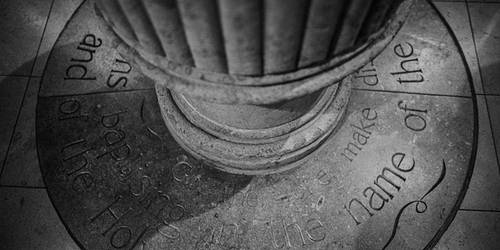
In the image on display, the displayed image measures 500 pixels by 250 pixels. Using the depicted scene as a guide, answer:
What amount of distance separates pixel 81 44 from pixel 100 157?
103 centimetres

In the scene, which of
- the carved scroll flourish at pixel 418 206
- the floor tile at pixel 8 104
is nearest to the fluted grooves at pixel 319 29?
the carved scroll flourish at pixel 418 206

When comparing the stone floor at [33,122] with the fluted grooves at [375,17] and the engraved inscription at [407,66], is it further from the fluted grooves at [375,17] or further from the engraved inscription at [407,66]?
the fluted grooves at [375,17]

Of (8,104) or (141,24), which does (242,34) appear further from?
(8,104)

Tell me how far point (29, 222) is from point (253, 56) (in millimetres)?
2058

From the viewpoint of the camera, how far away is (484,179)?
2.81 m

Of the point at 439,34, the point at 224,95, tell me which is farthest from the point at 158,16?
the point at 439,34

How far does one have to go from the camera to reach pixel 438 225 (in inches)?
103

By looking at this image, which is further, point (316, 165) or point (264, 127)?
point (316, 165)

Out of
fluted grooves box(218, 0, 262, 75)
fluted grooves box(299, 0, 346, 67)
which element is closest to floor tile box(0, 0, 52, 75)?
fluted grooves box(218, 0, 262, 75)

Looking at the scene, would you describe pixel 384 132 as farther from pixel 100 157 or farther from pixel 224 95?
pixel 100 157

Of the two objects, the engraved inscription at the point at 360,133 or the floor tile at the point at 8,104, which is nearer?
the engraved inscription at the point at 360,133

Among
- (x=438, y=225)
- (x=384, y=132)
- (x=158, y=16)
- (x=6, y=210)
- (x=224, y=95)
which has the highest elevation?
(x=158, y=16)

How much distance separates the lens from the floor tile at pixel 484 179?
2736 millimetres

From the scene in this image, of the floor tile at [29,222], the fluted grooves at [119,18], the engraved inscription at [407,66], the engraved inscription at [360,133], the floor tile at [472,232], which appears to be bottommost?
the floor tile at [29,222]
